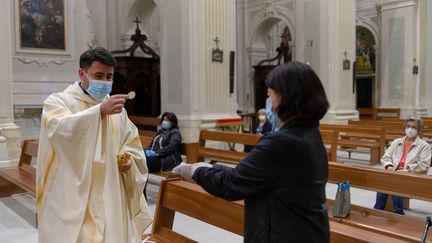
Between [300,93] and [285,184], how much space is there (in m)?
0.35

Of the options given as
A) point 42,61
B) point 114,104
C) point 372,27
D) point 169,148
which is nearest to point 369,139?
point 169,148

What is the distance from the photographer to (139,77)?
14320 mm

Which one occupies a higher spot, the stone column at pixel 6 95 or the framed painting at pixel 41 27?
the framed painting at pixel 41 27

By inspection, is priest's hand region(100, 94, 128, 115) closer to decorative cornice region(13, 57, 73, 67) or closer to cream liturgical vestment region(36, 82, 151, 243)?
cream liturgical vestment region(36, 82, 151, 243)

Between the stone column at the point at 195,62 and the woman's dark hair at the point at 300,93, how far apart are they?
7.74 meters

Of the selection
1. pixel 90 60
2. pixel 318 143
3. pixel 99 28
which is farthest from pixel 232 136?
pixel 99 28

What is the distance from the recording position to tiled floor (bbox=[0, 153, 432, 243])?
4.77 m

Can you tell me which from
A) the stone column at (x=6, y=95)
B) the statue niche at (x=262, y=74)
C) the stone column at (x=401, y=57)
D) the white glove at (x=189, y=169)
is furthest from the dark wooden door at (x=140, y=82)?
the white glove at (x=189, y=169)

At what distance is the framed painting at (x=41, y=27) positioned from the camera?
11.7 metres

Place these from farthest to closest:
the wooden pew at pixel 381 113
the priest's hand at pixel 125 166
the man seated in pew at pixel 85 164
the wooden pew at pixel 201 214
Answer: the wooden pew at pixel 381 113
the priest's hand at pixel 125 166
the man seated in pew at pixel 85 164
the wooden pew at pixel 201 214

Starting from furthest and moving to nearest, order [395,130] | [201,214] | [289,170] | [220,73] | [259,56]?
1. [259,56]
2. [395,130]
3. [220,73]
4. [201,214]
5. [289,170]

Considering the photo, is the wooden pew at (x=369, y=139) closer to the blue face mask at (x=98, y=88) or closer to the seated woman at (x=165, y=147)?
the seated woman at (x=165, y=147)

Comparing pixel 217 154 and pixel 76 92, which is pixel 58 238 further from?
pixel 217 154

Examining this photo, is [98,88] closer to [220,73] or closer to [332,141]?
[332,141]
